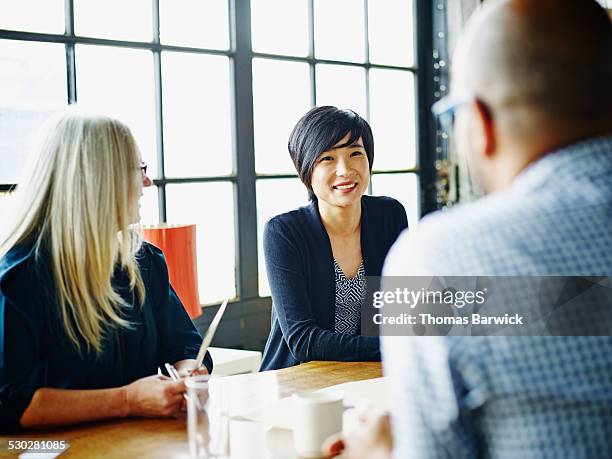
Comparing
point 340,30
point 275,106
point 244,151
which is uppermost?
point 340,30

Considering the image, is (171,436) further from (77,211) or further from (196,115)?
(196,115)

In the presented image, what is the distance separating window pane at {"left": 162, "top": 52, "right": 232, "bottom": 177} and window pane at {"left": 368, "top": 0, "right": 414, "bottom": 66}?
1.13 meters

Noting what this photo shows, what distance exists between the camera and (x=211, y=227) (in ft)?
11.0

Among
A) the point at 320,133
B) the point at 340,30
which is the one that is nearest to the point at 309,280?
the point at 320,133

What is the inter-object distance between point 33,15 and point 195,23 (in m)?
0.74

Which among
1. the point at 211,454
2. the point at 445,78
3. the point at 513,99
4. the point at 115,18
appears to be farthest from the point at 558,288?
the point at 445,78

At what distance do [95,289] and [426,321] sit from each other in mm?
1017

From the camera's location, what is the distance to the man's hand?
0.96 meters

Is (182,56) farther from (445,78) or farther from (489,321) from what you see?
(489,321)

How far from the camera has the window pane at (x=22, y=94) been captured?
261cm

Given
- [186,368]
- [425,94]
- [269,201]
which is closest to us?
[186,368]

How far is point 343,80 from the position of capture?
3951 mm

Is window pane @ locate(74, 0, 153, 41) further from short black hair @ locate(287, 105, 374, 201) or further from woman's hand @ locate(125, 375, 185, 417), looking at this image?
woman's hand @ locate(125, 375, 185, 417)

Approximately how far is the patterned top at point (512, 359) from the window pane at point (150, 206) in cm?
231
